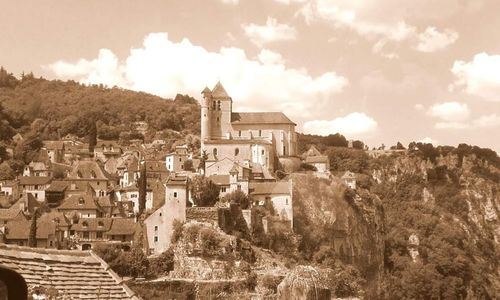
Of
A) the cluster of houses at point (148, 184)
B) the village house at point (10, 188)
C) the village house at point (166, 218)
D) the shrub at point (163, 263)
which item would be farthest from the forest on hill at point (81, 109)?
the shrub at point (163, 263)

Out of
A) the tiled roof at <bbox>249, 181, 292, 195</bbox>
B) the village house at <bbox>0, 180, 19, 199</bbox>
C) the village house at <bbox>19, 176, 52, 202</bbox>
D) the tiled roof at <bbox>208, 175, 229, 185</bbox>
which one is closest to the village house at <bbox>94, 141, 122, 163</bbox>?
the village house at <bbox>0, 180, 19, 199</bbox>

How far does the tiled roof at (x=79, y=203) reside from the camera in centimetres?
5559

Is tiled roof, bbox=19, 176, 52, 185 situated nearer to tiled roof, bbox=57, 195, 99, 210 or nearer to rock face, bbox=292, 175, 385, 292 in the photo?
tiled roof, bbox=57, 195, 99, 210

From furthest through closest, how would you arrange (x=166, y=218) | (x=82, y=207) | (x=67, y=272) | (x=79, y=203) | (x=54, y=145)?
(x=54, y=145)
(x=79, y=203)
(x=82, y=207)
(x=166, y=218)
(x=67, y=272)

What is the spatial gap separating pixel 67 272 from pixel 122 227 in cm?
4588

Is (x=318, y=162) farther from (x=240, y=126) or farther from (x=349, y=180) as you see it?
(x=240, y=126)

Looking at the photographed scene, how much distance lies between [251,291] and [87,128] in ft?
220

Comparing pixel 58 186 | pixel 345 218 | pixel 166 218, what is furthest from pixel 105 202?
pixel 345 218

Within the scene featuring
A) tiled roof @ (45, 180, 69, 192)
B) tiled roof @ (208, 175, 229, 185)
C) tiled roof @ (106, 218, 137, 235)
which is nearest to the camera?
tiled roof @ (106, 218, 137, 235)

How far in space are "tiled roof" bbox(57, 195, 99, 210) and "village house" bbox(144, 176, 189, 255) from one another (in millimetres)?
9052

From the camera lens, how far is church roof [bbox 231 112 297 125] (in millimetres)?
72688

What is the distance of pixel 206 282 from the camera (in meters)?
46.1

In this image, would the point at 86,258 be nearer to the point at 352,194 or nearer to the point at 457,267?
the point at 352,194

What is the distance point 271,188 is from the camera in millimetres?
55625
